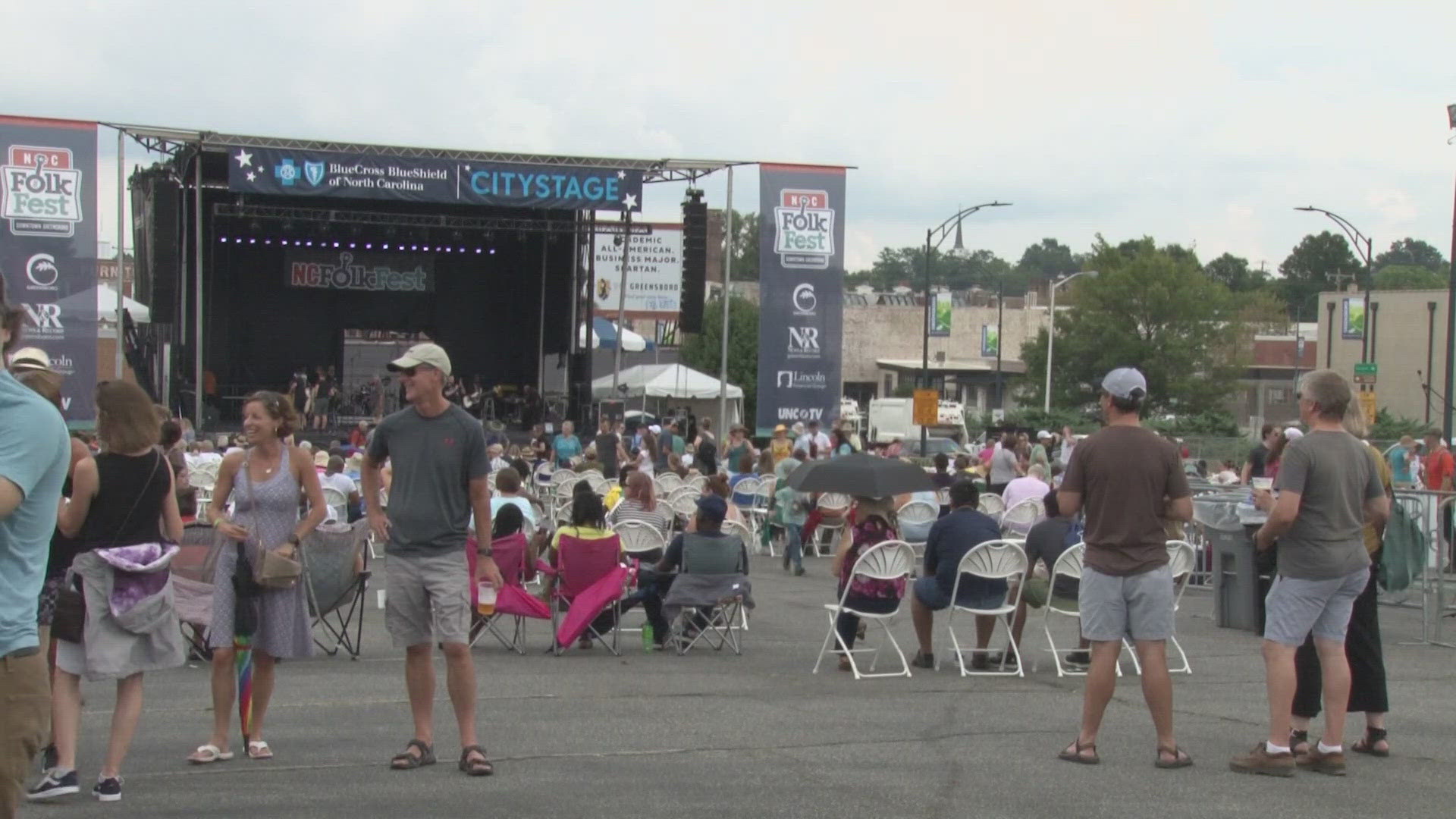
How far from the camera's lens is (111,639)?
242 inches

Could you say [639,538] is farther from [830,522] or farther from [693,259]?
[693,259]

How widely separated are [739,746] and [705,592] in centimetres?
345

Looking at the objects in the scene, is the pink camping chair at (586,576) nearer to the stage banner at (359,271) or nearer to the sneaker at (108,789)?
the sneaker at (108,789)

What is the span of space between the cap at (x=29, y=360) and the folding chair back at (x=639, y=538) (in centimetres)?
686

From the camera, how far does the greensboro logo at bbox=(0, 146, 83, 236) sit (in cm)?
2475

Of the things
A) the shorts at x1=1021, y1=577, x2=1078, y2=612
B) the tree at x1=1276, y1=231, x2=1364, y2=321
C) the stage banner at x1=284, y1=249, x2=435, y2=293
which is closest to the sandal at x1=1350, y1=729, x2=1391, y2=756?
the shorts at x1=1021, y1=577, x2=1078, y2=612

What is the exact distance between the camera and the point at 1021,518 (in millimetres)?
15898

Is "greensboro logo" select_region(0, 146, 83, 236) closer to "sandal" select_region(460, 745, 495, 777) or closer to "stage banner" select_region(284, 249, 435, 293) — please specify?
"stage banner" select_region(284, 249, 435, 293)

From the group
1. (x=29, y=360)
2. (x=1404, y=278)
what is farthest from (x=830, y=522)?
(x=1404, y=278)

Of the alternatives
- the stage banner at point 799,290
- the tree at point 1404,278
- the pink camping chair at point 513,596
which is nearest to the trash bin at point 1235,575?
the pink camping chair at point 513,596

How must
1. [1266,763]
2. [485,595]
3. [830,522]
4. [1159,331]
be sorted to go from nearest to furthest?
[1266,763] < [485,595] < [830,522] < [1159,331]

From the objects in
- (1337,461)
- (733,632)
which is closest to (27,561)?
(1337,461)

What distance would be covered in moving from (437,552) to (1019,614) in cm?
501

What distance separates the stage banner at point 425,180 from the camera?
26.5 m
